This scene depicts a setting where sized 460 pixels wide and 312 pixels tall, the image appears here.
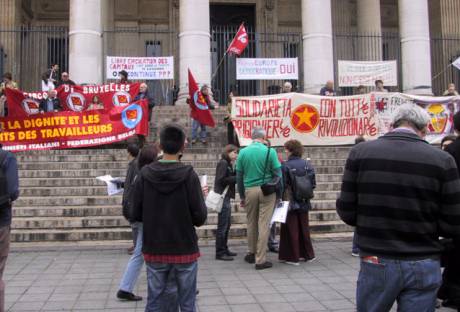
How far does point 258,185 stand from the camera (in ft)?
24.5

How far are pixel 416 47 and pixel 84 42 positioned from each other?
40.3 ft

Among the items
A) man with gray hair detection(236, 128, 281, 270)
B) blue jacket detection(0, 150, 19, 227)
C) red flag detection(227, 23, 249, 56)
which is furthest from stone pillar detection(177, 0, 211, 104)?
blue jacket detection(0, 150, 19, 227)

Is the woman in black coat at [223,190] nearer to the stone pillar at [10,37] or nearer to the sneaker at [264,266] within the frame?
the sneaker at [264,266]

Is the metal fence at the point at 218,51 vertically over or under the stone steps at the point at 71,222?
over

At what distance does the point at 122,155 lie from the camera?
42.1 ft

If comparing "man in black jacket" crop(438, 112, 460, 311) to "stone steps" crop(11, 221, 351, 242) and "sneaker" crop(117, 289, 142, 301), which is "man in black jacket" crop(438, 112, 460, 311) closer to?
"sneaker" crop(117, 289, 142, 301)

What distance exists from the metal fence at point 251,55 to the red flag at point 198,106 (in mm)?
5038

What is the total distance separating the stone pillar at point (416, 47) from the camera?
19.4 metres

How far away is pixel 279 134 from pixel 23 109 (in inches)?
275

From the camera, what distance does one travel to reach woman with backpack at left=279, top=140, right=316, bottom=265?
758cm

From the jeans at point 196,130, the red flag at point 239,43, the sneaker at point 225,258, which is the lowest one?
the sneaker at point 225,258

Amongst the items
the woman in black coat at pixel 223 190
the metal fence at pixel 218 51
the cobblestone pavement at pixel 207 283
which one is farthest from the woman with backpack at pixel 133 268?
the metal fence at pixel 218 51

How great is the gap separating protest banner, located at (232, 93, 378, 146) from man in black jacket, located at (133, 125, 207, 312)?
1024cm

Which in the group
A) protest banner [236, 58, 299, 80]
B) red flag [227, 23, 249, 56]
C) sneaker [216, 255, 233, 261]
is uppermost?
red flag [227, 23, 249, 56]
